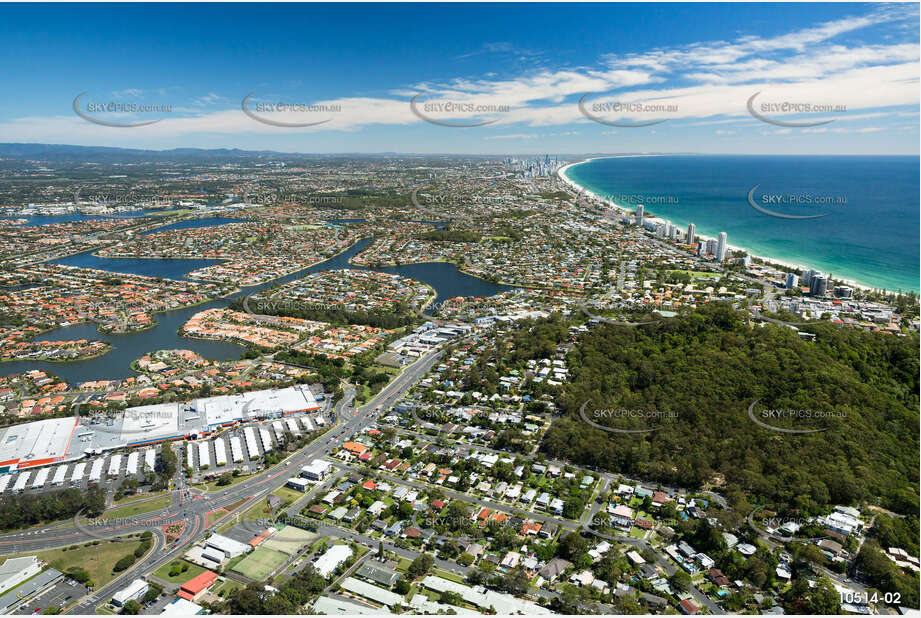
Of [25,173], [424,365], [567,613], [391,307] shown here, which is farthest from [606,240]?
[25,173]

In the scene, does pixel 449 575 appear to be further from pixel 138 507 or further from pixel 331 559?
pixel 138 507

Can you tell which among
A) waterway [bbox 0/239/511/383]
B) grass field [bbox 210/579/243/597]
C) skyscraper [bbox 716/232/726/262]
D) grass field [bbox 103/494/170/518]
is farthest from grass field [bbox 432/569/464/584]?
skyscraper [bbox 716/232/726/262]

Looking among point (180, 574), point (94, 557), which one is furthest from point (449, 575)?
point (94, 557)

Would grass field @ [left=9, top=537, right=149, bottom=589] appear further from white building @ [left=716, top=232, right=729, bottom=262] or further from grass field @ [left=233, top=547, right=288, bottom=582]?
white building @ [left=716, top=232, right=729, bottom=262]

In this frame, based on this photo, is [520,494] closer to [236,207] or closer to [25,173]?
[236,207]

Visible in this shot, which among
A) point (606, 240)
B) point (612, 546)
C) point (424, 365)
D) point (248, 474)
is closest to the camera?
point (612, 546)

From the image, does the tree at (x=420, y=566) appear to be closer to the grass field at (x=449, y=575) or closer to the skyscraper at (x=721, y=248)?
the grass field at (x=449, y=575)
